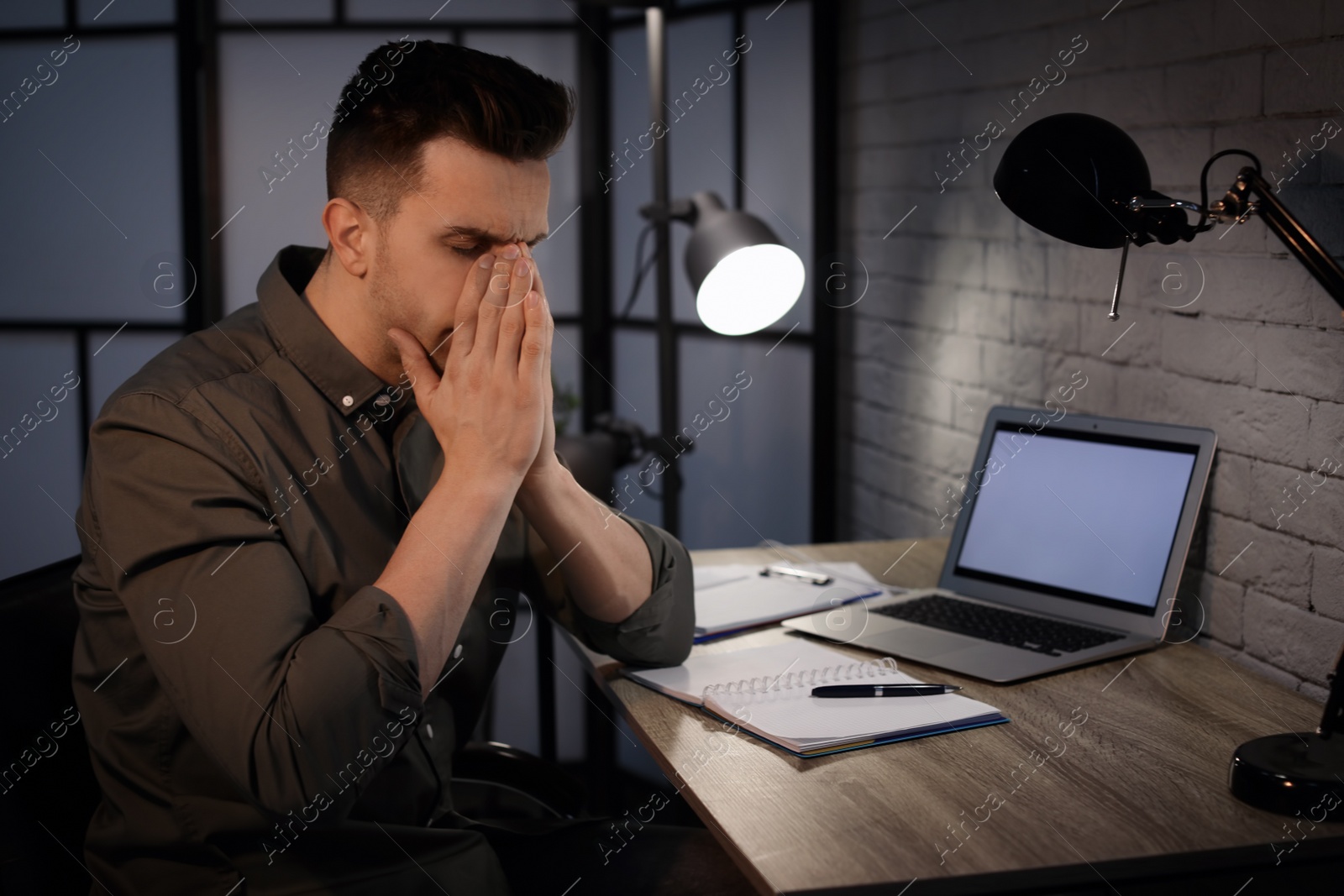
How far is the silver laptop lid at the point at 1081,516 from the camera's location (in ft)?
4.72

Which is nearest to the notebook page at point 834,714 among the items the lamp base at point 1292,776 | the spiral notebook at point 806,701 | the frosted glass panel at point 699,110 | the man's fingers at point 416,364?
the spiral notebook at point 806,701

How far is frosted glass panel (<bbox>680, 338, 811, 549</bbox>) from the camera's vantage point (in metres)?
2.73

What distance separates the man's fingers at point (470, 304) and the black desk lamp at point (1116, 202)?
600 millimetres

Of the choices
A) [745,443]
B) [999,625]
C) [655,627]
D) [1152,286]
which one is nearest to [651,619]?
[655,627]

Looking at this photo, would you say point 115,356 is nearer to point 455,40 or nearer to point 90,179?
point 90,179

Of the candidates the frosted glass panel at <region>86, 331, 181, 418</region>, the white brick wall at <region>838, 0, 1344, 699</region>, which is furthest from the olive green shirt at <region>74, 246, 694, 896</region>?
the frosted glass panel at <region>86, 331, 181, 418</region>

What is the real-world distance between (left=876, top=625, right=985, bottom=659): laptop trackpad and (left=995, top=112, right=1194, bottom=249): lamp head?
517 mm

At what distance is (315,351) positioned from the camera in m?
1.25

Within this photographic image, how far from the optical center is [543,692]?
2.06 metres

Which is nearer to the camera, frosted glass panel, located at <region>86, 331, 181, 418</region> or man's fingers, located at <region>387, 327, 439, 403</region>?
man's fingers, located at <region>387, 327, 439, 403</region>

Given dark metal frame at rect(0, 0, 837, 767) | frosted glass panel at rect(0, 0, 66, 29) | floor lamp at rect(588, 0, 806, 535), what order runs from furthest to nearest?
dark metal frame at rect(0, 0, 837, 767) → frosted glass panel at rect(0, 0, 66, 29) → floor lamp at rect(588, 0, 806, 535)

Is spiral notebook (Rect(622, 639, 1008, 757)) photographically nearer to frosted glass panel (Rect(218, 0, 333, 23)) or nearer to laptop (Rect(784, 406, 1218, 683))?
laptop (Rect(784, 406, 1218, 683))

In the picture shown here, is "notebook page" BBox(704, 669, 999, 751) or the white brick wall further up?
the white brick wall

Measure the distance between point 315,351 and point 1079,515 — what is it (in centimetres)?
103
